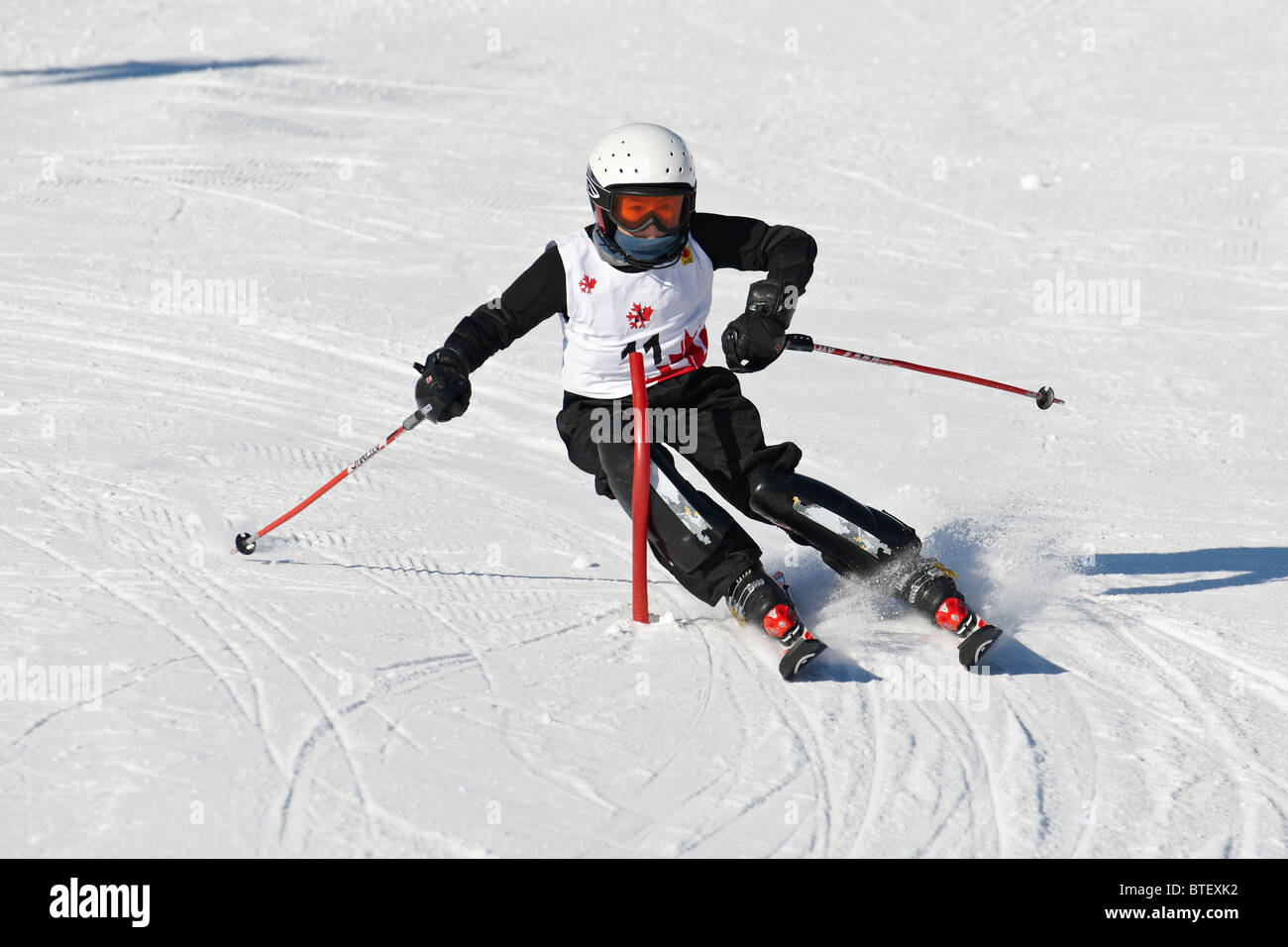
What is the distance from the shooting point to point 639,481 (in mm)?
4695

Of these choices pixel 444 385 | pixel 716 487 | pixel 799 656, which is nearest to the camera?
pixel 799 656

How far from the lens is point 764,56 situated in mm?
14656

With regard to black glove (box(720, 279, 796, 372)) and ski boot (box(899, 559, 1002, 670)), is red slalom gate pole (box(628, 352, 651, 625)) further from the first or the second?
ski boot (box(899, 559, 1002, 670))

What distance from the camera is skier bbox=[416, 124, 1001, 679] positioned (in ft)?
15.7

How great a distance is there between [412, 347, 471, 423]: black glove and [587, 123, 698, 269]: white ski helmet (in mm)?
691

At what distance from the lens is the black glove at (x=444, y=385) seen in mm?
4863

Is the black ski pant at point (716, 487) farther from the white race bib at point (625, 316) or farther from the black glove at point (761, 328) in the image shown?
the black glove at point (761, 328)

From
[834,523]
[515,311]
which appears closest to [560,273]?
[515,311]

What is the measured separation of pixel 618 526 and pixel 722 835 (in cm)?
256

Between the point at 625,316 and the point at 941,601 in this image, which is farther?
the point at 625,316

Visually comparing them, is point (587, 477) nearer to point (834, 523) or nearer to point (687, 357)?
point (687, 357)

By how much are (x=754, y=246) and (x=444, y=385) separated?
128cm

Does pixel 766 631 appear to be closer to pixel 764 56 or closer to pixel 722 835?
pixel 722 835
